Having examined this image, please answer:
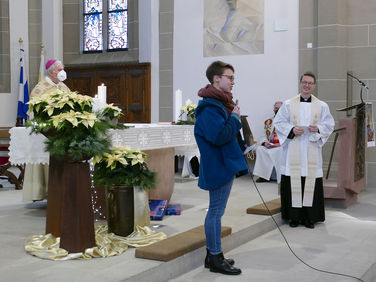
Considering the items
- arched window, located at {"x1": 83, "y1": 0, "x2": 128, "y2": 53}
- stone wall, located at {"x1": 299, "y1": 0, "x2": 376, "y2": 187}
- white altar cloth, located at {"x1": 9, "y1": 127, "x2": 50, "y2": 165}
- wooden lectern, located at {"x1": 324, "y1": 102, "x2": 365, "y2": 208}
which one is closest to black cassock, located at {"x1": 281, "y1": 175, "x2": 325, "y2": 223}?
wooden lectern, located at {"x1": 324, "y1": 102, "x2": 365, "y2": 208}

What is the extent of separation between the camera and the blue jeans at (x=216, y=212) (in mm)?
3893

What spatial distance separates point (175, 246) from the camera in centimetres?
431

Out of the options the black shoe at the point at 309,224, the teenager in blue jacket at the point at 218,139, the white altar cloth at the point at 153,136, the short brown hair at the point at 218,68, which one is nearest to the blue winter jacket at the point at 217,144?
the teenager in blue jacket at the point at 218,139

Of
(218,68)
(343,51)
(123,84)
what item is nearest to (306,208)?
(218,68)

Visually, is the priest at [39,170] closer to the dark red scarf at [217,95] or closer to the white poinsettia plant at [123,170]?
the white poinsettia plant at [123,170]

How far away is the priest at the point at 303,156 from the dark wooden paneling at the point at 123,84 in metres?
5.41

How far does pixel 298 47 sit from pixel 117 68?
13.4ft

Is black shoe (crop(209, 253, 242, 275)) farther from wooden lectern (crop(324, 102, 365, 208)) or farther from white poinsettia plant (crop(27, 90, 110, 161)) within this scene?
wooden lectern (crop(324, 102, 365, 208))

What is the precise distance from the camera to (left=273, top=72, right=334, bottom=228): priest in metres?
6.01

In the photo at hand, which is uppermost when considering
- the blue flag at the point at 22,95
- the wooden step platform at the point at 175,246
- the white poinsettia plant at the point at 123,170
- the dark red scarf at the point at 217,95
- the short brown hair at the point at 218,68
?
the blue flag at the point at 22,95

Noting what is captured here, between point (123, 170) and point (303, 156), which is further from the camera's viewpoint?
point (303, 156)

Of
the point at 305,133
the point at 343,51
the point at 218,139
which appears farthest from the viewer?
the point at 343,51

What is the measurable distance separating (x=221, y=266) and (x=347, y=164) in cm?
343

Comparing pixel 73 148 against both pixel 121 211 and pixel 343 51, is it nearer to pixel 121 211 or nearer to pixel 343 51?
pixel 121 211
